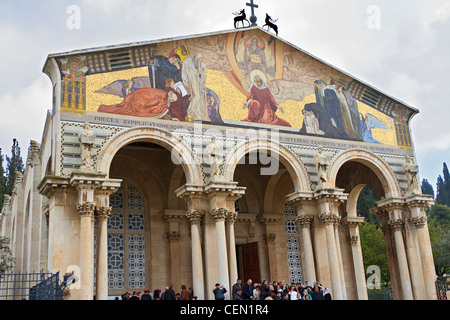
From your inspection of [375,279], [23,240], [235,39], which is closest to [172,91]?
[235,39]

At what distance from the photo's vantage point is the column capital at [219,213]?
59.9ft

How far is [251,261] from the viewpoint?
72.2ft

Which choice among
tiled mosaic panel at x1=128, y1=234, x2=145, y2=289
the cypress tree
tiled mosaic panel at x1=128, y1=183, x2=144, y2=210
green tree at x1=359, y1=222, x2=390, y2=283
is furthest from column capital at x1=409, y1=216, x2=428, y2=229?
the cypress tree

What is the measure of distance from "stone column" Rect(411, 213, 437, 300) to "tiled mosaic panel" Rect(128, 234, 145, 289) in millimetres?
12128

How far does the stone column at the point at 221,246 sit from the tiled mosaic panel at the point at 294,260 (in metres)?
7.60

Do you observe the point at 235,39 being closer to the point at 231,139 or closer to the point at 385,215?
the point at 231,139

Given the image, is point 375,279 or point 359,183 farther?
point 375,279

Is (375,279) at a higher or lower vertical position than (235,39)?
lower

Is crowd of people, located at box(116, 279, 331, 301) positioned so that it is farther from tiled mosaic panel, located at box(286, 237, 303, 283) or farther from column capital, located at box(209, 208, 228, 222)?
tiled mosaic panel, located at box(286, 237, 303, 283)

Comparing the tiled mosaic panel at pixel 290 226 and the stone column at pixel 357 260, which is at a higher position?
the tiled mosaic panel at pixel 290 226

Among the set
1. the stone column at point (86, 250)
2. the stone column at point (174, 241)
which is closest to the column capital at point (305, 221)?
→ the stone column at point (174, 241)

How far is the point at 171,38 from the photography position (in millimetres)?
19797

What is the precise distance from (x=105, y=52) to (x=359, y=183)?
46.1 ft
